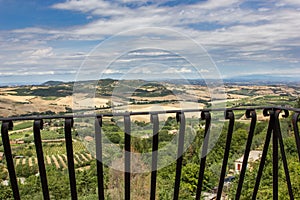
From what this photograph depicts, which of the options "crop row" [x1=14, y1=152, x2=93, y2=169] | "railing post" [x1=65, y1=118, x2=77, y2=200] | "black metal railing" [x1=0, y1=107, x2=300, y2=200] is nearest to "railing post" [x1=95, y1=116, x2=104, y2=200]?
"black metal railing" [x1=0, y1=107, x2=300, y2=200]

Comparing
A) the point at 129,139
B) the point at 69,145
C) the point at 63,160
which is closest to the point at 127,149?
the point at 129,139

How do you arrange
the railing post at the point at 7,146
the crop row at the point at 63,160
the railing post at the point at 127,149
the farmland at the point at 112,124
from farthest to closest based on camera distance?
the crop row at the point at 63,160 → the farmland at the point at 112,124 → the railing post at the point at 127,149 → the railing post at the point at 7,146

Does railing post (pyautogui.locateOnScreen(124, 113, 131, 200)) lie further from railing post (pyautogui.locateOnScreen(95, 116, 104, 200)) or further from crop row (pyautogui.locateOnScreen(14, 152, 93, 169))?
crop row (pyautogui.locateOnScreen(14, 152, 93, 169))

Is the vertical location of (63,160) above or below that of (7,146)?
below

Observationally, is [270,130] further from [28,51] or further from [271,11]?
[271,11]

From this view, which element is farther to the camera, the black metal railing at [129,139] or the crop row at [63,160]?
the crop row at [63,160]

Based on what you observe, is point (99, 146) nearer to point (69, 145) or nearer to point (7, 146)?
point (69, 145)

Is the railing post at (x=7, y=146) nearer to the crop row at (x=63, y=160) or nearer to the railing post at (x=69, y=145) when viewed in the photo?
the railing post at (x=69, y=145)

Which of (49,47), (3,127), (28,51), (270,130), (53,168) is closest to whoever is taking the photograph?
(3,127)

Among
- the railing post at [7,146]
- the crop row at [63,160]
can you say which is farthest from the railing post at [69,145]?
the crop row at [63,160]

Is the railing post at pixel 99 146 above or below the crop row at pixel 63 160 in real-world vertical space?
above

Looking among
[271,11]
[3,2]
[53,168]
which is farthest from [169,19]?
[53,168]

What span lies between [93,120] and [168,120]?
0.36 metres

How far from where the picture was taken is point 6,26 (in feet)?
179
